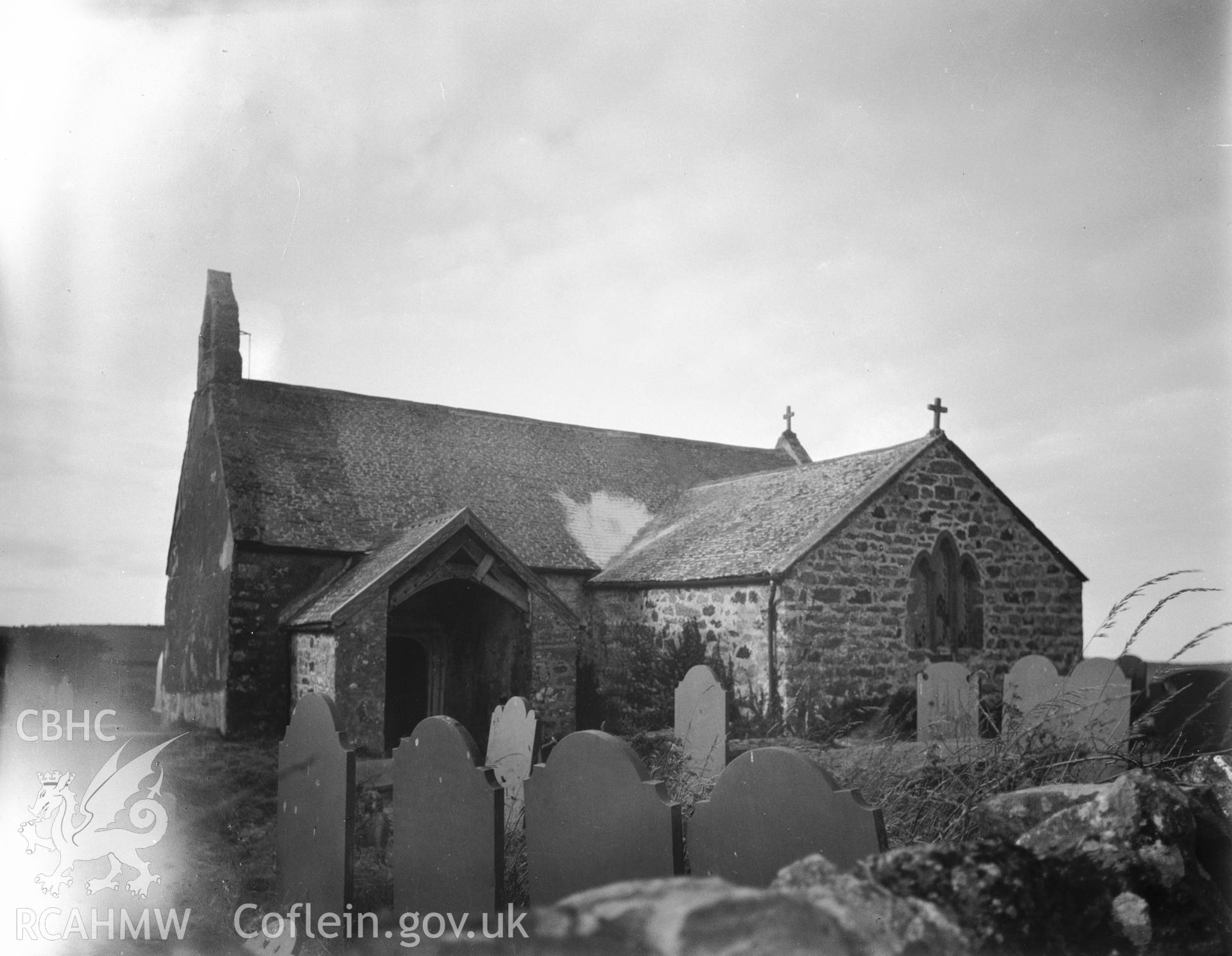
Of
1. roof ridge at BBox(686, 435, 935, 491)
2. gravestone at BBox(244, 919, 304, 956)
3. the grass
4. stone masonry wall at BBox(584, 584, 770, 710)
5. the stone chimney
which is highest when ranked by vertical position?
the stone chimney

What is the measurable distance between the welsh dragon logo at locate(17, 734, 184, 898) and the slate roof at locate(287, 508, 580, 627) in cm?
581

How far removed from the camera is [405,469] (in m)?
18.2

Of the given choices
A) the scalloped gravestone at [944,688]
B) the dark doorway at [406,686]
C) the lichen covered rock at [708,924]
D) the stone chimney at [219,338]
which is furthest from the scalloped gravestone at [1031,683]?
the stone chimney at [219,338]

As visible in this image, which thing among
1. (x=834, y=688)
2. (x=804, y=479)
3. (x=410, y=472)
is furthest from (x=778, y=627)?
(x=410, y=472)

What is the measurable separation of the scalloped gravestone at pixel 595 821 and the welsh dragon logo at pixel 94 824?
2.84 meters

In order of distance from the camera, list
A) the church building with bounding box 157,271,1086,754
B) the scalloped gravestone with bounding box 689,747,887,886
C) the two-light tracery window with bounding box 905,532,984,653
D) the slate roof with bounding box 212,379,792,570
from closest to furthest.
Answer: the scalloped gravestone with bounding box 689,747,887,886 → the church building with bounding box 157,271,1086,754 → the two-light tracery window with bounding box 905,532,984,653 → the slate roof with bounding box 212,379,792,570

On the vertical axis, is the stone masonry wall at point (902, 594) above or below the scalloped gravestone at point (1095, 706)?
above

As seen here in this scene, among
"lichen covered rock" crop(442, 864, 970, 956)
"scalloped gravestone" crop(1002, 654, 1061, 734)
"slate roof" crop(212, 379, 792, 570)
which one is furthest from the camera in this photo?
"slate roof" crop(212, 379, 792, 570)

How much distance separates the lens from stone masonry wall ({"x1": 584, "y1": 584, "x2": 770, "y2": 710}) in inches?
556

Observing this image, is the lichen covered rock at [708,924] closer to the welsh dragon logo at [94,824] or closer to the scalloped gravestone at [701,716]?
the welsh dragon logo at [94,824]

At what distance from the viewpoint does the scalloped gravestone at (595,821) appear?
478 centimetres

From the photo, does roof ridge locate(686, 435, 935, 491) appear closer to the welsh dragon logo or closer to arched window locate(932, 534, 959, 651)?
arched window locate(932, 534, 959, 651)

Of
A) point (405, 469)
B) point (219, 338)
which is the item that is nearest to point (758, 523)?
point (405, 469)

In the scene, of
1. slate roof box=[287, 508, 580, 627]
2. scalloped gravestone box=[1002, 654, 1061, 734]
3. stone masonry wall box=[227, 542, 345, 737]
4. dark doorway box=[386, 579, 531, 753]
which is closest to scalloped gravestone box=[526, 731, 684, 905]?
slate roof box=[287, 508, 580, 627]
